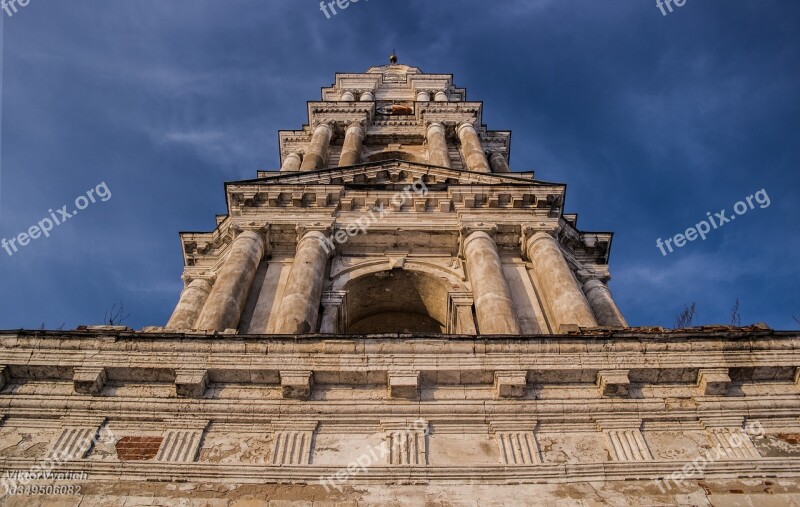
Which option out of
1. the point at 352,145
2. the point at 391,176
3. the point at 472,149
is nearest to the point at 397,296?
the point at 391,176

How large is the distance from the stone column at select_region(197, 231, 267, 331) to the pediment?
3195mm

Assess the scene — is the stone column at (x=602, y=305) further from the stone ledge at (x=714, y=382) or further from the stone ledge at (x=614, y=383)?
the stone ledge at (x=614, y=383)

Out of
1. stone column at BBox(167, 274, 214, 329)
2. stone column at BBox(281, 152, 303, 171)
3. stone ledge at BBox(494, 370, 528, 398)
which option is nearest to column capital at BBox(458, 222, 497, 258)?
stone column at BBox(167, 274, 214, 329)

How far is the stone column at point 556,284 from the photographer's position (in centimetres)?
1458

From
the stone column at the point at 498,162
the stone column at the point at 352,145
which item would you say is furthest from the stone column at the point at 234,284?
the stone column at the point at 498,162

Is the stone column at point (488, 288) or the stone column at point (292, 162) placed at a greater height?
the stone column at point (292, 162)

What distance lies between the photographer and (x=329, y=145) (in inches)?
1159

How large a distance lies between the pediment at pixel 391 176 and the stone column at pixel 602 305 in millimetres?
3887

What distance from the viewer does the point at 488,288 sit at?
15.1 metres

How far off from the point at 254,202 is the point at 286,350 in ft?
31.7

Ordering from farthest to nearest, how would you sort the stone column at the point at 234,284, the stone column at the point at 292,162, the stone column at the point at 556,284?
the stone column at the point at 292,162, the stone column at the point at 556,284, the stone column at the point at 234,284

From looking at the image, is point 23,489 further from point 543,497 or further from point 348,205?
point 348,205

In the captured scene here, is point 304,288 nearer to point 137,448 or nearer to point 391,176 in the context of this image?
point 137,448

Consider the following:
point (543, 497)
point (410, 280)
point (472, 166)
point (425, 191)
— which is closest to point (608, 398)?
point (543, 497)
